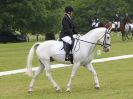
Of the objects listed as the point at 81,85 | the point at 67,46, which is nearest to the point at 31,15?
the point at 81,85

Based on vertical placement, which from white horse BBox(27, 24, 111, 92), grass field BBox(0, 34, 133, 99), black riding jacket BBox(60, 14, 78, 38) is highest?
black riding jacket BBox(60, 14, 78, 38)

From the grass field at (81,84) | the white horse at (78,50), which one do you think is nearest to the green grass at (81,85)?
the grass field at (81,84)

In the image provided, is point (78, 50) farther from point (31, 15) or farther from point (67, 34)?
point (31, 15)

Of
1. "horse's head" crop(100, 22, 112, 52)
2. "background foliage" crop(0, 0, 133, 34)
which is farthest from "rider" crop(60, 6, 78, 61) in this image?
"background foliage" crop(0, 0, 133, 34)

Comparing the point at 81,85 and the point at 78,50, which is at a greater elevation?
the point at 78,50

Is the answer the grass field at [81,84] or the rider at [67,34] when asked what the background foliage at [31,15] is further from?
the rider at [67,34]

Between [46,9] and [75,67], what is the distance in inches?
1950

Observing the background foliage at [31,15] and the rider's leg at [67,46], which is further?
the background foliage at [31,15]

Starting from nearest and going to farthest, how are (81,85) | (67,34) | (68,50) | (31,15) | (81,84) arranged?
1. (68,50)
2. (67,34)
3. (81,85)
4. (81,84)
5. (31,15)

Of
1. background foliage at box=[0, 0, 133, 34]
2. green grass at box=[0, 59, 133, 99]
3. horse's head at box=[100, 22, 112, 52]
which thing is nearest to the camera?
green grass at box=[0, 59, 133, 99]

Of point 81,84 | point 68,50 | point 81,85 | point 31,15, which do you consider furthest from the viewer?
point 31,15

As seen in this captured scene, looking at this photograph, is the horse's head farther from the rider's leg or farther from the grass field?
the grass field

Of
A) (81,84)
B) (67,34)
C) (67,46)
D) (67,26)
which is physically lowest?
(81,84)

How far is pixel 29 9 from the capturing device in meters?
60.2
